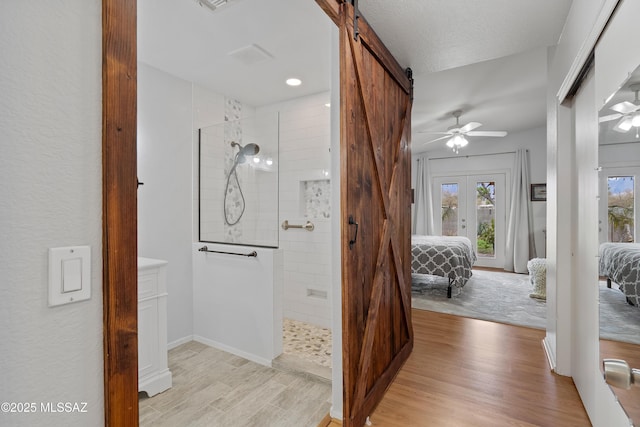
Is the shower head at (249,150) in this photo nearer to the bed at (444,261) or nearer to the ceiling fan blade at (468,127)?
the bed at (444,261)

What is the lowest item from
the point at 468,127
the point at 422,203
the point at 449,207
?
the point at 449,207

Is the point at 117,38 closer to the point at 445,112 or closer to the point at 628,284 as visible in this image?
the point at 628,284

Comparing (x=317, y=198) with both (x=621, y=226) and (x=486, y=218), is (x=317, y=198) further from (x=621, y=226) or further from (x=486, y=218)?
(x=486, y=218)

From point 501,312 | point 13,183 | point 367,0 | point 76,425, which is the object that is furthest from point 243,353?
point 501,312

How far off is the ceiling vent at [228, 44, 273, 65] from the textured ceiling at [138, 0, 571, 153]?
0.05 feet

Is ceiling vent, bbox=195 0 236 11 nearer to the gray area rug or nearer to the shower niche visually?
the shower niche

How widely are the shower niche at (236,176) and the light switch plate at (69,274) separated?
2399mm

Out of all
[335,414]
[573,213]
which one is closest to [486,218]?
[573,213]

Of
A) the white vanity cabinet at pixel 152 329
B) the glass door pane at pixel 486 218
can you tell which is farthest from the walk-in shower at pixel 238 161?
the glass door pane at pixel 486 218

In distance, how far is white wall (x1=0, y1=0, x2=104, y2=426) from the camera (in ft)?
1.74

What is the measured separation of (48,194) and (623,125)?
173 cm

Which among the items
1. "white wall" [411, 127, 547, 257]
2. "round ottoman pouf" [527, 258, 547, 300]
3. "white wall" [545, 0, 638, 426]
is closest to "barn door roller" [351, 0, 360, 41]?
"white wall" [545, 0, 638, 426]

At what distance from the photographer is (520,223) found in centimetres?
638

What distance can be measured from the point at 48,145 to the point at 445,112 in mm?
5194
